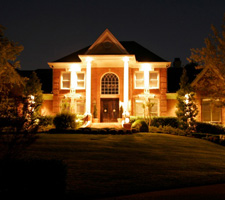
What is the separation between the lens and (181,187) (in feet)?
25.3

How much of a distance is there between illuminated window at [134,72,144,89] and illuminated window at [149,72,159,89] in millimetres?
838

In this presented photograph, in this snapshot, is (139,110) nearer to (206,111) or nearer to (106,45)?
(206,111)

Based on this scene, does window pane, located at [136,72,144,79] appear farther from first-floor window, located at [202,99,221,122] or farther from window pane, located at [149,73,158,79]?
first-floor window, located at [202,99,221,122]

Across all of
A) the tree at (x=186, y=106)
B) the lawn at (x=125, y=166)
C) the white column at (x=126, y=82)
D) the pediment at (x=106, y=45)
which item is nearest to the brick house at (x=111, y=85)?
the pediment at (x=106, y=45)

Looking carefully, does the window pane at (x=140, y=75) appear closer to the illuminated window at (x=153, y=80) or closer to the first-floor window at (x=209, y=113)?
the illuminated window at (x=153, y=80)

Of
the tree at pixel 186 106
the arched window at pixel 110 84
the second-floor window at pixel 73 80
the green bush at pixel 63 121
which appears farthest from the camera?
the second-floor window at pixel 73 80

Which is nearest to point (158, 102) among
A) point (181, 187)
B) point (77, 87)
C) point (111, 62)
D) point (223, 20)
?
point (111, 62)

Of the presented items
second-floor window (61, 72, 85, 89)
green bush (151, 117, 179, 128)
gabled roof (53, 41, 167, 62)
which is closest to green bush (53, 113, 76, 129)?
green bush (151, 117, 179, 128)

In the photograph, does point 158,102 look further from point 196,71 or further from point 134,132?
point 134,132

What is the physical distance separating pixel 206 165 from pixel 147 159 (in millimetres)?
2155

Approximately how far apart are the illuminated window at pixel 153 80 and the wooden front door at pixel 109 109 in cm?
395

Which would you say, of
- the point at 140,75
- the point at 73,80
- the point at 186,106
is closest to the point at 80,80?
the point at 73,80

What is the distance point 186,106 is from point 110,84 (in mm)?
8009

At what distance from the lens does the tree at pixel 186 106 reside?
80.2 ft
